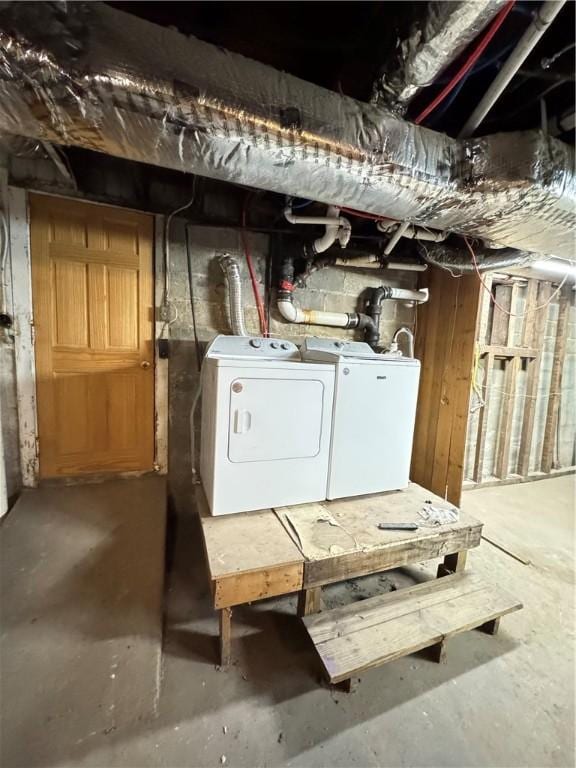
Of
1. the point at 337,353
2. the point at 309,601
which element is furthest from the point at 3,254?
the point at 309,601

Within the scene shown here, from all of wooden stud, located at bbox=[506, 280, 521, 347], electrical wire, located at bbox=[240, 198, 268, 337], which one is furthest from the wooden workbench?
wooden stud, located at bbox=[506, 280, 521, 347]

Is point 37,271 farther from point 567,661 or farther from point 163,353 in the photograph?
point 567,661

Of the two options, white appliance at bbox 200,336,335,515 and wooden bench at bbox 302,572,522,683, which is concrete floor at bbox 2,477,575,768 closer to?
wooden bench at bbox 302,572,522,683

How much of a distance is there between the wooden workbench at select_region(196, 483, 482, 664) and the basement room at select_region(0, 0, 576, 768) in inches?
0.5

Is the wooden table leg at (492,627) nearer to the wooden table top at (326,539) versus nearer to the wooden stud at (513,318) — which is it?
the wooden table top at (326,539)

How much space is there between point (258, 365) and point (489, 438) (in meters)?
3.13

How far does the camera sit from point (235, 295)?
2.16 meters

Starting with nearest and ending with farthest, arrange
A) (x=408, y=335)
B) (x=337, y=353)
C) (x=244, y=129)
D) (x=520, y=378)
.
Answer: (x=244, y=129), (x=337, y=353), (x=408, y=335), (x=520, y=378)

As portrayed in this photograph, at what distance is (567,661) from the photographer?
148 centimetres

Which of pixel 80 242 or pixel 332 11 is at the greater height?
pixel 332 11

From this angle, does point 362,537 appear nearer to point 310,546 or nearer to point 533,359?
point 310,546

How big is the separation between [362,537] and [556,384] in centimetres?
358

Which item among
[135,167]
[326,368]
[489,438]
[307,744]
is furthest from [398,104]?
[489,438]

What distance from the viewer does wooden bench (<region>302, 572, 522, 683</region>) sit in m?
1.20
